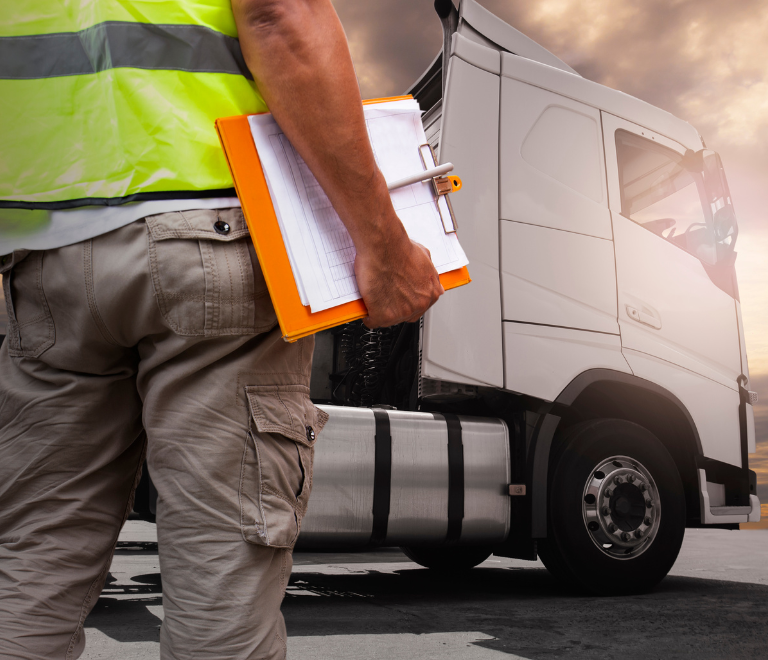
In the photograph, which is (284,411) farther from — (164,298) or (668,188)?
(668,188)

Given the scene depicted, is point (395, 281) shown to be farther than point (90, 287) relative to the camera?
Yes

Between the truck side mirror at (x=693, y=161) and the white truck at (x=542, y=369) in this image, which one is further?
the truck side mirror at (x=693, y=161)

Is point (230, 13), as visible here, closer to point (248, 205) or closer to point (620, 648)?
point (248, 205)

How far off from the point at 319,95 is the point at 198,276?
0.92ft

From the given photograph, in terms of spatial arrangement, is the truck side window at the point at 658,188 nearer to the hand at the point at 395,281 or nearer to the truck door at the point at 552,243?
the truck door at the point at 552,243

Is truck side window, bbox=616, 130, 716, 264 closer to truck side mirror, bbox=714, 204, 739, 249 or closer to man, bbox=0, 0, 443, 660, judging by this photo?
truck side mirror, bbox=714, 204, 739, 249

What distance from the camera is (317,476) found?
3.08 m

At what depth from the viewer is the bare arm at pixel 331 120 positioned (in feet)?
3.01

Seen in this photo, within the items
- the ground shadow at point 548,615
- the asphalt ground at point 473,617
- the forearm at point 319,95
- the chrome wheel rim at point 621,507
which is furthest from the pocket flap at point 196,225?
the chrome wheel rim at point 621,507

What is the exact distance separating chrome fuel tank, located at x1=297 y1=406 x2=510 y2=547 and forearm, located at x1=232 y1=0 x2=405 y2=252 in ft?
7.13

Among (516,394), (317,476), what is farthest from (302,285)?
(516,394)

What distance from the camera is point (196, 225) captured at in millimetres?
911

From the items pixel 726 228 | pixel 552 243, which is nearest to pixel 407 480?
pixel 552 243

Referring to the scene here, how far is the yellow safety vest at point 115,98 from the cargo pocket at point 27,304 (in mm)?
79
